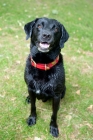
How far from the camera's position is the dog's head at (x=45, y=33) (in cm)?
272

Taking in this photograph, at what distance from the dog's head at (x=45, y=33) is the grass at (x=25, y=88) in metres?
1.30

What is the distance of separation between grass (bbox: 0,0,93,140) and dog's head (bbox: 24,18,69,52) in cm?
130

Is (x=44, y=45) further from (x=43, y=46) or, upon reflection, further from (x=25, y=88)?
(x=25, y=88)

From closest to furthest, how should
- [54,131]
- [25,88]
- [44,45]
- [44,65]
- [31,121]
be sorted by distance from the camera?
[44,45]
[44,65]
[54,131]
[31,121]
[25,88]

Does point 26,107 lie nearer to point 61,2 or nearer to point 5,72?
point 5,72

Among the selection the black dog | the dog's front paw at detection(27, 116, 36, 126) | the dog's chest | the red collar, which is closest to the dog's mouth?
the black dog

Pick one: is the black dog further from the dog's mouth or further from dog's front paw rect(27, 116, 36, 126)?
dog's front paw rect(27, 116, 36, 126)

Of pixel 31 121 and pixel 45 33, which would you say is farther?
pixel 31 121

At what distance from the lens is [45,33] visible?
8.82 feet

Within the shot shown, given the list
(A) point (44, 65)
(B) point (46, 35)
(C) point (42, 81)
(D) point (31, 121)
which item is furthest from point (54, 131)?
(B) point (46, 35)

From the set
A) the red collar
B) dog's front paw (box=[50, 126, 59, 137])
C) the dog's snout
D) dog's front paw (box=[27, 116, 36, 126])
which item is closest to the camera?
the dog's snout

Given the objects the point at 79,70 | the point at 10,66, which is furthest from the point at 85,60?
the point at 10,66

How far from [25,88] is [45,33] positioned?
1700 millimetres

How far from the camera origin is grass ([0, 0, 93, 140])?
3.39 metres
